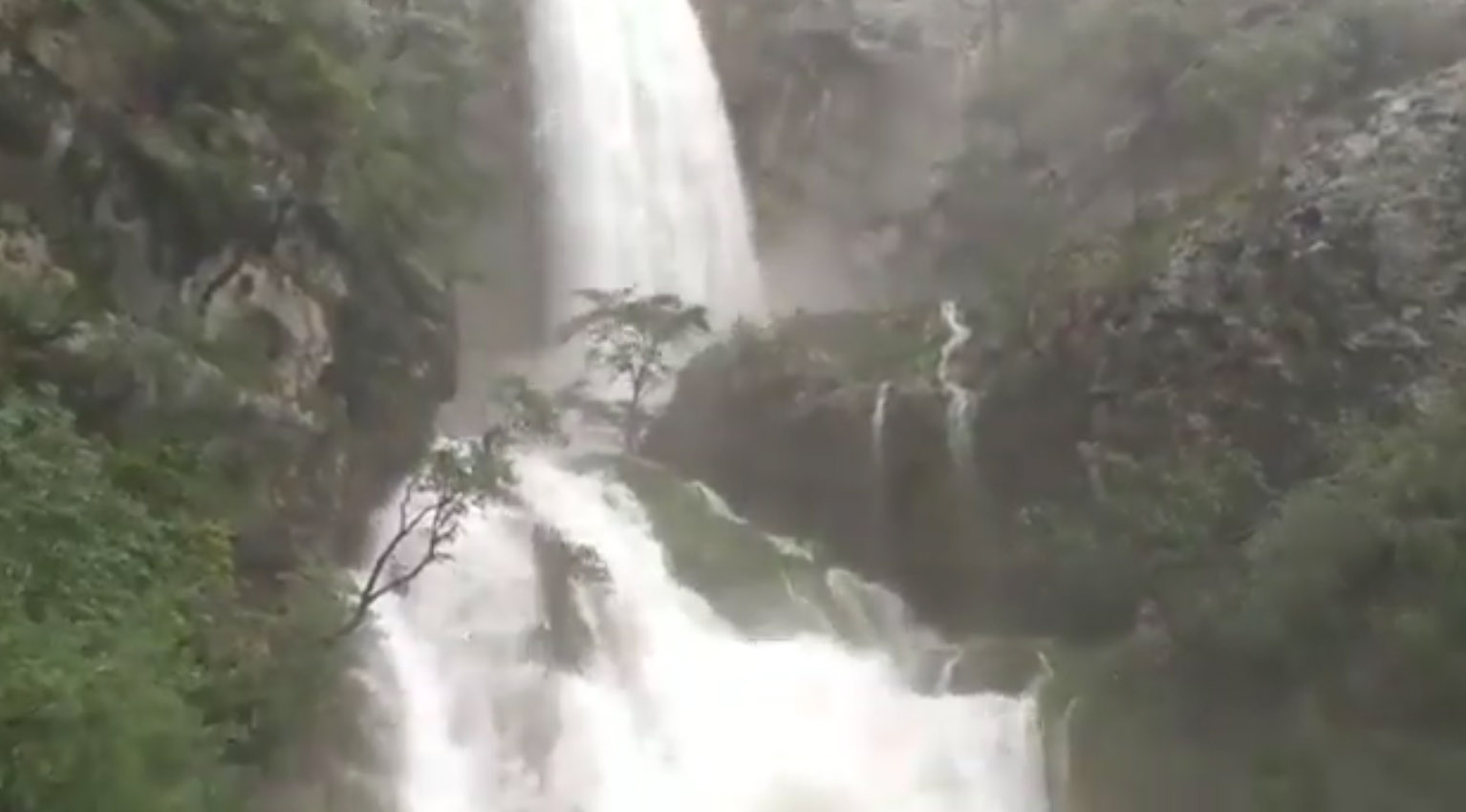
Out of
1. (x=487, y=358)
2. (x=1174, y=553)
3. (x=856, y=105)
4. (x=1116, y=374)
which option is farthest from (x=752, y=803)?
(x=856, y=105)

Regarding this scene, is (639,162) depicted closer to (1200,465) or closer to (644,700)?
(1200,465)

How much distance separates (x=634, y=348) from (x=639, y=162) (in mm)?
7293

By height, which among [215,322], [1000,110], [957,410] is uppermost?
[1000,110]

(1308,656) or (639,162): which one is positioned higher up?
(639,162)

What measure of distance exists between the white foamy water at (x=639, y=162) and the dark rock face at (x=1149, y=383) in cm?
817

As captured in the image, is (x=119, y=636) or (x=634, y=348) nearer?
(x=119, y=636)

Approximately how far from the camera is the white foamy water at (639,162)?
87.7 ft

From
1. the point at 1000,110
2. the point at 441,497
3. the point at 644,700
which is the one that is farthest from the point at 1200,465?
the point at 1000,110

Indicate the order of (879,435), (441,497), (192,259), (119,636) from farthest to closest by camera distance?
(879,435)
(192,259)
(441,497)
(119,636)

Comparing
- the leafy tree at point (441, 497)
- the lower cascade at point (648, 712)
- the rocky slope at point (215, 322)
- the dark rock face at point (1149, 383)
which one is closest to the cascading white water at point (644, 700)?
the lower cascade at point (648, 712)

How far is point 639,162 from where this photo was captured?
27625 mm

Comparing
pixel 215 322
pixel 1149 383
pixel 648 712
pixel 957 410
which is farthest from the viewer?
pixel 957 410

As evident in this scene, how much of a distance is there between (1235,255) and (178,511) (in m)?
11.2

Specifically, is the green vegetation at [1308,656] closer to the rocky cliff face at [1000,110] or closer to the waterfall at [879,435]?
the waterfall at [879,435]
